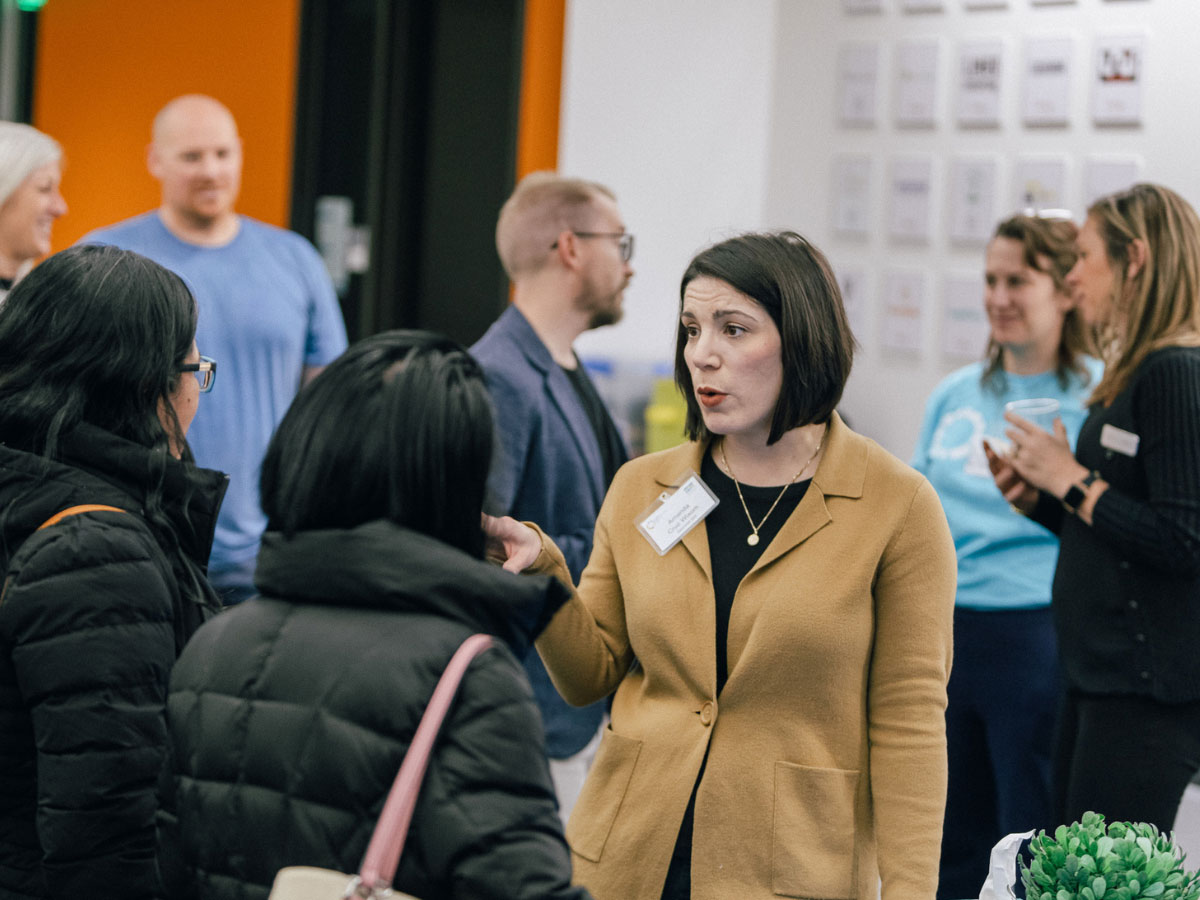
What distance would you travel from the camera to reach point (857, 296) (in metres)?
4.94

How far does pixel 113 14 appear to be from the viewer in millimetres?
5828

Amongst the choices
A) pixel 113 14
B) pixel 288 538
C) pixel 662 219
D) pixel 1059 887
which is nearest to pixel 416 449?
pixel 288 538

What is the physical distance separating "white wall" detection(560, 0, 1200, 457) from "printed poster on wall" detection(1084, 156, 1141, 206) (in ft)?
0.10

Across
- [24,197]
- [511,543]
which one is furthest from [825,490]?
[24,197]

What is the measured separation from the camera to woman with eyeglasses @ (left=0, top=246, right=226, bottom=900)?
156 cm

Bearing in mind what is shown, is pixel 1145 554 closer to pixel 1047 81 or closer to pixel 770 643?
pixel 770 643

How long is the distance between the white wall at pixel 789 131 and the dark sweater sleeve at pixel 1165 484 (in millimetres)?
1740

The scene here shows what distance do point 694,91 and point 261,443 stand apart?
272 cm

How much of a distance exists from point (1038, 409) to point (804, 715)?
1.40 meters

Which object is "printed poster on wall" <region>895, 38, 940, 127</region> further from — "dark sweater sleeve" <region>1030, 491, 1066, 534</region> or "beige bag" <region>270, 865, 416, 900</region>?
"beige bag" <region>270, 865, 416, 900</region>

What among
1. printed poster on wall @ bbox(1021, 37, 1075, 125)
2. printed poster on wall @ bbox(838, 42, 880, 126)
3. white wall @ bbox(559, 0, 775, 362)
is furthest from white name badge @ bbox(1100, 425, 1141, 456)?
white wall @ bbox(559, 0, 775, 362)

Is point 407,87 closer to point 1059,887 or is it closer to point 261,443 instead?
point 261,443

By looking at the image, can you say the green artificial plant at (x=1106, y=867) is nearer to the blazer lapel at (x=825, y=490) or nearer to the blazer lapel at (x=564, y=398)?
the blazer lapel at (x=825, y=490)

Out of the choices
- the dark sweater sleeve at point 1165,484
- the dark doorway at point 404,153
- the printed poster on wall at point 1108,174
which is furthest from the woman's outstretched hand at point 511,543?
the dark doorway at point 404,153
